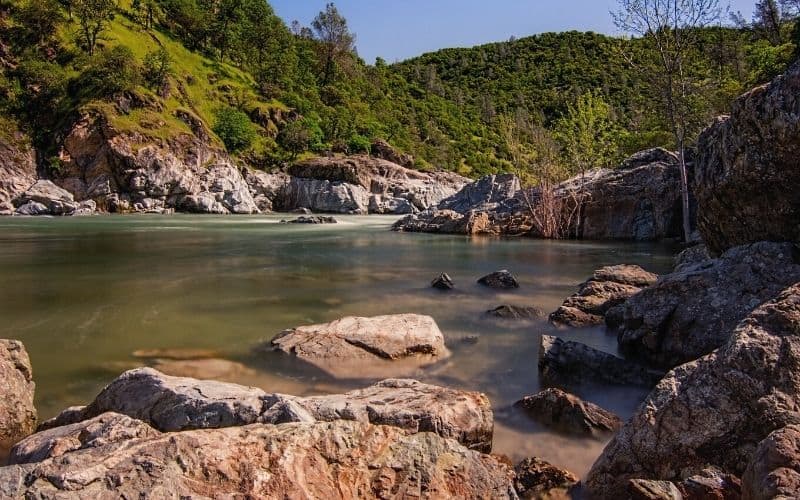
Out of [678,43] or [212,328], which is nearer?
[212,328]

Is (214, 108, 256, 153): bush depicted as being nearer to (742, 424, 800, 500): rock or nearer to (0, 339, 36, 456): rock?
(0, 339, 36, 456): rock

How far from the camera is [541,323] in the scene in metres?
8.81

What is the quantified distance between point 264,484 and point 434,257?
1695 centimetres

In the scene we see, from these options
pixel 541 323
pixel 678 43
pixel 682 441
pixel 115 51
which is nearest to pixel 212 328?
pixel 541 323

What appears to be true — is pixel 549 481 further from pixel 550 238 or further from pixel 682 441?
pixel 550 238

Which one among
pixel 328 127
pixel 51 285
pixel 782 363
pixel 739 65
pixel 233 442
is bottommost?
pixel 51 285

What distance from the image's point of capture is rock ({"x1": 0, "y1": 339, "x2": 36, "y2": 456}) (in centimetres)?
446

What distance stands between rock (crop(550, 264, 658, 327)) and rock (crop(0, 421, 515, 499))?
5942 millimetres

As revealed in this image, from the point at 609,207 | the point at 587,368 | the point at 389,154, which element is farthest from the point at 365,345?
the point at 389,154

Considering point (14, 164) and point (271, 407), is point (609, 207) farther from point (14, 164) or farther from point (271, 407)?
point (14, 164)

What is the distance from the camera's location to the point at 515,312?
9297mm

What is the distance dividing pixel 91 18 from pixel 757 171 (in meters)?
80.1

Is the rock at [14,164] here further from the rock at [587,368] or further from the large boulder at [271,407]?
the rock at [587,368]

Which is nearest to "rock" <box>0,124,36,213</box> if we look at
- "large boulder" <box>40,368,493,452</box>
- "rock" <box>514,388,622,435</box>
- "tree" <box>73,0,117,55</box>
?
"tree" <box>73,0,117,55</box>
